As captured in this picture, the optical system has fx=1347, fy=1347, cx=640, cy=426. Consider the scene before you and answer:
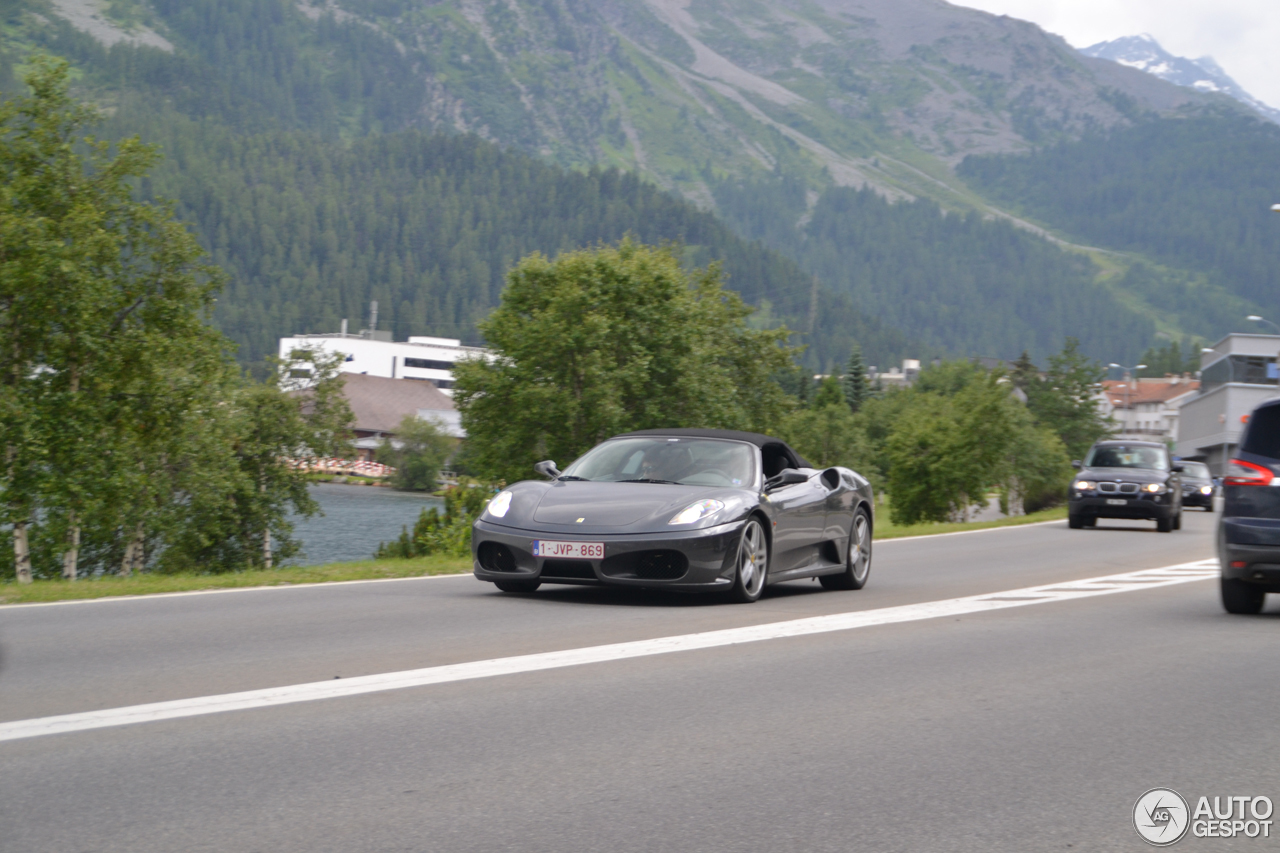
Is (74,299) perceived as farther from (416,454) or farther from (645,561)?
(416,454)

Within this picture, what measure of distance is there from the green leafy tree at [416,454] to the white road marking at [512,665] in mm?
104400

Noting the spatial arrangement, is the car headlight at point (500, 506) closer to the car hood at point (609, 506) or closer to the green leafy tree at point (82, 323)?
the car hood at point (609, 506)

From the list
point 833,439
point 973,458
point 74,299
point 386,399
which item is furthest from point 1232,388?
point 74,299

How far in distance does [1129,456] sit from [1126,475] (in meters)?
0.91

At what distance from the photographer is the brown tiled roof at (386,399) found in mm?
158625

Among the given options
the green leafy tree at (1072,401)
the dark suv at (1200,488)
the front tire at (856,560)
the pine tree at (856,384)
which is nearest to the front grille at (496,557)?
the front tire at (856,560)

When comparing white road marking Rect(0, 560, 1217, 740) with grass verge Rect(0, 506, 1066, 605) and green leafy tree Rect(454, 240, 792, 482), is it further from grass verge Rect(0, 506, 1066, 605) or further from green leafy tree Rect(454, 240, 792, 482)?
green leafy tree Rect(454, 240, 792, 482)

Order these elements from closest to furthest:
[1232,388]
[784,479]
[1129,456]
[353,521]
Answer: [784,479]
[1129,456]
[353,521]
[1232,388]

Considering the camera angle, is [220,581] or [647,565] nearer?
[647,565]

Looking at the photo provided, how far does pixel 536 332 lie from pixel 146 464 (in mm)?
20566

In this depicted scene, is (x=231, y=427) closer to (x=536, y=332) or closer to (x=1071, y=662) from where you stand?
(x=536, y=332)

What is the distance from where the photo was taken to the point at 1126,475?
86.5ft

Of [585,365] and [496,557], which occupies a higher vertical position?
[585,365]

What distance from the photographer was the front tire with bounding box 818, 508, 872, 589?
12.3 metres
